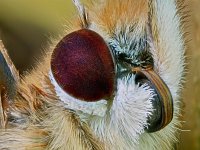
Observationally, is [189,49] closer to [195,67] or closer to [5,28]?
[195,67]

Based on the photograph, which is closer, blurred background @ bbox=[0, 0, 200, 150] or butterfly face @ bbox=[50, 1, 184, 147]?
butterfly face @ bbox=[50, 1, 184, 147]

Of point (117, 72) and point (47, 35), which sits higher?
point (47, 35)

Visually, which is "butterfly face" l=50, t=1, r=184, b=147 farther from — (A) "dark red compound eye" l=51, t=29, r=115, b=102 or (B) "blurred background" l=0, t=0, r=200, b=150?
(B) "blurred background" l=0, t=0, r=200, b=150

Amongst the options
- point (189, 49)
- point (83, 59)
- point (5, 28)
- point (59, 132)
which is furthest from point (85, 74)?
point (5, 28)

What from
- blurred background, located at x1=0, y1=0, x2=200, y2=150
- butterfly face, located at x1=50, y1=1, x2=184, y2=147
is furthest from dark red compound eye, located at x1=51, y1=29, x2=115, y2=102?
blurred background, located at x1=0, y1=0, x2=200, y2=150

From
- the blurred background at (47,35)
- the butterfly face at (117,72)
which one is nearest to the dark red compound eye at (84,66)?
the butterfly face at (117,72)

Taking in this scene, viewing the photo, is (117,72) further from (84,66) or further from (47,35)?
(47,35)

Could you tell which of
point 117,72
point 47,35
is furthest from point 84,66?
point 47,35

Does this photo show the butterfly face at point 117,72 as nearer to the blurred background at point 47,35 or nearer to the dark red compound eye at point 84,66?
the dark red compound eye at point 84,66
